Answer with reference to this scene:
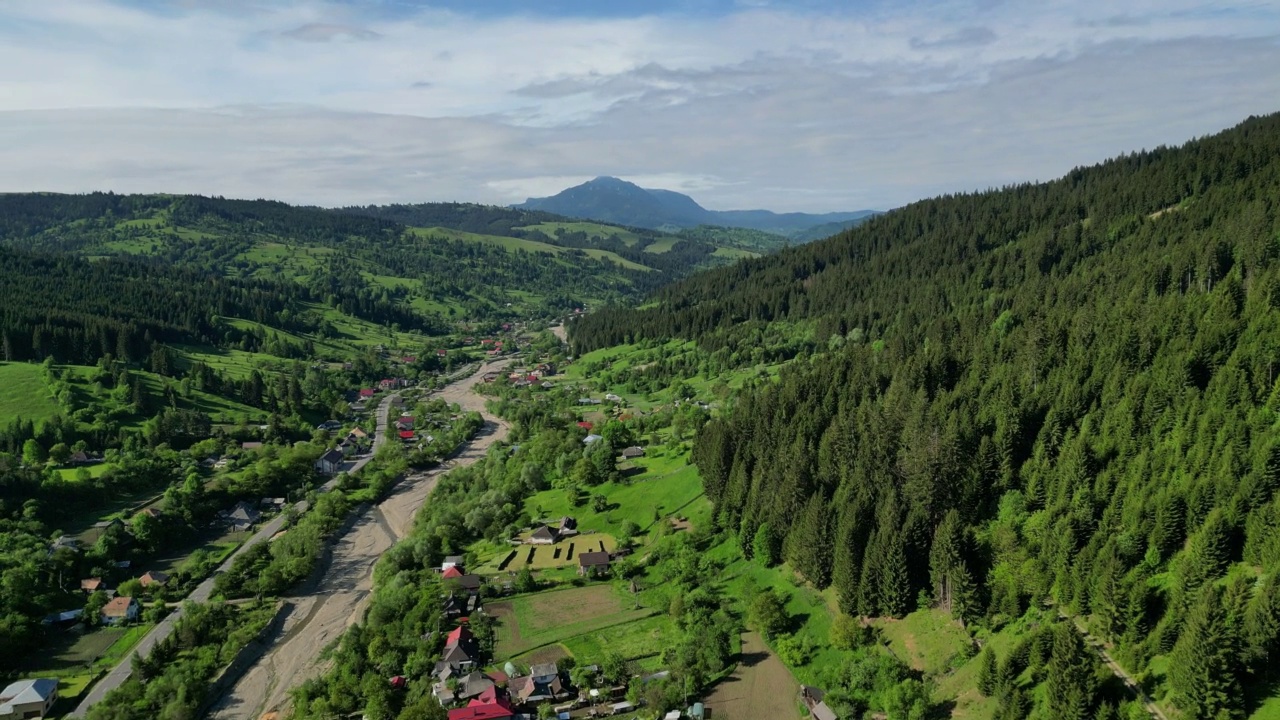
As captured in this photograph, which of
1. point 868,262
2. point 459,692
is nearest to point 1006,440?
point 459,692

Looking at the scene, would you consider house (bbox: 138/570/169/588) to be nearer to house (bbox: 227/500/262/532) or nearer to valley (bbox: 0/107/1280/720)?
valley (bbox: 0/107/1280/720)

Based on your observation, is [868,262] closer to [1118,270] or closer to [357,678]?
[1118,270]

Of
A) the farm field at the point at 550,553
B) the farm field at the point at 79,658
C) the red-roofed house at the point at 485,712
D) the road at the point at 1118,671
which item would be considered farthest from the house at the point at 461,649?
the road at the point at 1118,671

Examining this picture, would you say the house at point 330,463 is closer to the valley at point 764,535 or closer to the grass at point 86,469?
the valley at point 764,535

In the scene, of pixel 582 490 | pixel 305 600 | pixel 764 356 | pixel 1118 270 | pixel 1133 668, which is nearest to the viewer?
pixel 1133 668

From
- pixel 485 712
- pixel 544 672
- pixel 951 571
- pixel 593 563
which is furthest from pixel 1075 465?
pixel 485 712

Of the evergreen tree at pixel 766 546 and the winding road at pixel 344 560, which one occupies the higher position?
the evergreen tree at pixel 766 546

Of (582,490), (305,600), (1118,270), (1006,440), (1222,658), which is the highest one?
(1118,270)

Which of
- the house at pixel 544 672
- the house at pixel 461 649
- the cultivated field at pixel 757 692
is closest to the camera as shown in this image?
the cultivated field at pixel 757 692
